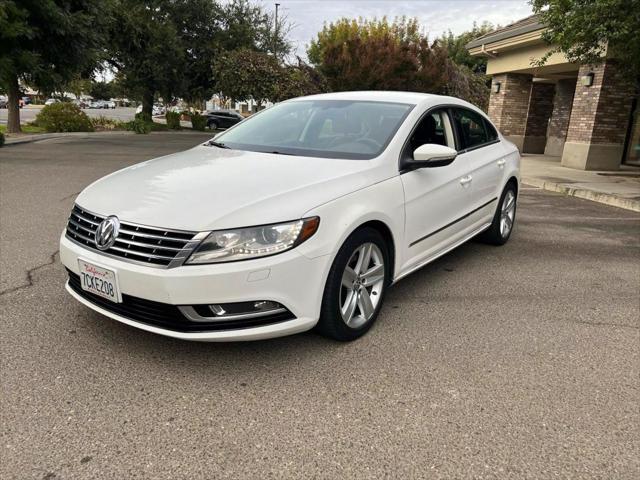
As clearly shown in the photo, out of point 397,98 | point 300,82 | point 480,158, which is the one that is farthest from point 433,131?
point 300,82

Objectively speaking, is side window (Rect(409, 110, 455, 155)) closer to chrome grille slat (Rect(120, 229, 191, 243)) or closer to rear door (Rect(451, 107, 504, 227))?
rear door (Rect(451, 107, 504, 227))

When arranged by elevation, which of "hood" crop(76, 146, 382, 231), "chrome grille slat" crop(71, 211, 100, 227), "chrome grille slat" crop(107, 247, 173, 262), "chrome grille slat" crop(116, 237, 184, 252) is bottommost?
"chrome grille slat" crop(107, 247, 173, 262)

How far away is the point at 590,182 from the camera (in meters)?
11.6

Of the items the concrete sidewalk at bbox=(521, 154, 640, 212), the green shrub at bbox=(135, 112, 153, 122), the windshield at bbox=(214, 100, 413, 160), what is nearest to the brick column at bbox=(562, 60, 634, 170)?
the concrete sidewalk at bbox=(521, 154, 640, 212)

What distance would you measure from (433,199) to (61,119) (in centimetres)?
2257

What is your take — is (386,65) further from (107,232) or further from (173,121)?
(107,232)

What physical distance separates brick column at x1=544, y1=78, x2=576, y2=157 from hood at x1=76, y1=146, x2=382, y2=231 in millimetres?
17053

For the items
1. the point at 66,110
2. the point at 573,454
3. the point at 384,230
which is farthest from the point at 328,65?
the point at 573,454

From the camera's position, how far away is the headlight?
275 centimetres

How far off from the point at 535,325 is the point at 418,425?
163cm

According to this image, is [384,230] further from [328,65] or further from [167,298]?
[328,65]

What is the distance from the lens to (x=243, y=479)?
2.22m

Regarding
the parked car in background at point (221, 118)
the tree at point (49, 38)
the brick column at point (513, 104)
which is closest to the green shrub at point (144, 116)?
the parked car in background at point (221, 118)

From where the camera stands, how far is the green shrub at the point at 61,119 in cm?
2264
